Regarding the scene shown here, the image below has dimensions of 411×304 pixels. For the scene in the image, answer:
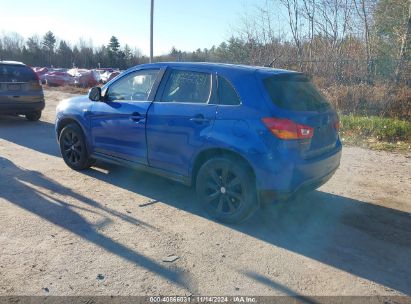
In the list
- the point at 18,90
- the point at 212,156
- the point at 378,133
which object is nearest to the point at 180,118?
the point at 212,156

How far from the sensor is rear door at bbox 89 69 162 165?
4.75m

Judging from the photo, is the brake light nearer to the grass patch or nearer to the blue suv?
the blue suv

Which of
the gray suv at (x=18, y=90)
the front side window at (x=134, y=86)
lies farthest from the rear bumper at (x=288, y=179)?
the gray suv at (x=18, y=90)

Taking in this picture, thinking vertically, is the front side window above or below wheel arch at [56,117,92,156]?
above

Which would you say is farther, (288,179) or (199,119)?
(199,119)

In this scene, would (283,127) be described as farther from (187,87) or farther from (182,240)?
(182,240)

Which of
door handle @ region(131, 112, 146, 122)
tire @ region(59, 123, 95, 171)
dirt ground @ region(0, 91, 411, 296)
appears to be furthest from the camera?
tire @ region(59, 123, 95, 171)

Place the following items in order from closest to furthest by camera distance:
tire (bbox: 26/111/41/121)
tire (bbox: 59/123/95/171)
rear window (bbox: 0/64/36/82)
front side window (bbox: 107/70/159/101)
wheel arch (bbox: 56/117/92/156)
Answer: front side window (bbox: 107/70/159/101) < wheel arch (bbox: 56/117/92/156) < tire (bbox: 59/123/95/171) < rear window (bbox: 0/64/36/82) < tire (bbox: 26/111/41/121)

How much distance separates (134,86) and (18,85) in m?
6.17

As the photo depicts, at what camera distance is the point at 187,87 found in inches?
174

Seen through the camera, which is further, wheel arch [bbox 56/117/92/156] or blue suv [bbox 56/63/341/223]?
wheel arch [bbox 56/117/92/156]

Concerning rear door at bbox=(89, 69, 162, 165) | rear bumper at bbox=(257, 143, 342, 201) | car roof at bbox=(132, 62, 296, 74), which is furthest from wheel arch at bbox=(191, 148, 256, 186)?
car roof at bbox=(132, 62, 296, 74)

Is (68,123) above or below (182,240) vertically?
above

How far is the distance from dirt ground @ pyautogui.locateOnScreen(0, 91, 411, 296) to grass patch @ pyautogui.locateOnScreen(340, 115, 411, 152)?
2727 millimetres
